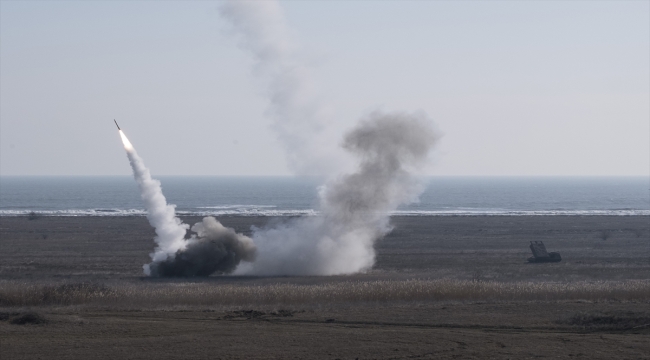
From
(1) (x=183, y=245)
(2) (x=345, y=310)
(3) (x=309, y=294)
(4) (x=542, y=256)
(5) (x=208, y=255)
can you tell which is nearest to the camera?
(2) (x=345, y=310)

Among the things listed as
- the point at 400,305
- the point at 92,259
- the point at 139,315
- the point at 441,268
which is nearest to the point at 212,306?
the point at 139,315

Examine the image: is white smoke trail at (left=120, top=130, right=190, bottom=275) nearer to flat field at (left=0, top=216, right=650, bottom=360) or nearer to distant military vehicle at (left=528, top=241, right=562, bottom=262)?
flat field at (left=0, top=216, right=650, bottom=360)

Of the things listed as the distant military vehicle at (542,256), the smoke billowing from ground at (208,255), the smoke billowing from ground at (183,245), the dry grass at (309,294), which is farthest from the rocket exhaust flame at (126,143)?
the distant military vehicle at (542,256)

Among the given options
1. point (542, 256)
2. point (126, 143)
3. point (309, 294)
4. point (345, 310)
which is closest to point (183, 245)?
point (126, 143)

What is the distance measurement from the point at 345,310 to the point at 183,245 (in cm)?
2113

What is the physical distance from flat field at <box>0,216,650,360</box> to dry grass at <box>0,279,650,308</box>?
57mm

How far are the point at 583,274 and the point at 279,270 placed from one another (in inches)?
697

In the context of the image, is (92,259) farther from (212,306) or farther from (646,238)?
(646,238)

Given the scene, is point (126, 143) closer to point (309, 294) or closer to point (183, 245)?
point (183, 245)

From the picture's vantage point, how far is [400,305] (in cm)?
3077

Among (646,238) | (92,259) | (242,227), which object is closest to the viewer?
(92,259)

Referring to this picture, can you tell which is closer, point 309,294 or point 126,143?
point 309,294

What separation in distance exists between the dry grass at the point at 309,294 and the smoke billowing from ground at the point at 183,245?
10405 millimetres

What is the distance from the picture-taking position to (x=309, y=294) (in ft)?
109
